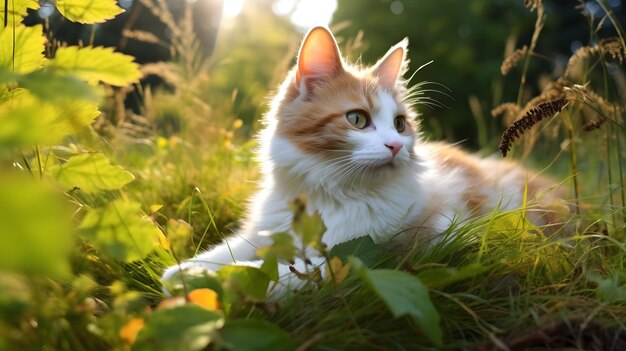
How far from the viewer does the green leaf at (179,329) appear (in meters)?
0.88

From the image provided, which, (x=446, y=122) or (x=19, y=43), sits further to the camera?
(x=446, y=122)

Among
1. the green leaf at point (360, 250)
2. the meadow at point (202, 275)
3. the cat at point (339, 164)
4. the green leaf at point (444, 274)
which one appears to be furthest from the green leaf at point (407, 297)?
the cat at point (339, 164)

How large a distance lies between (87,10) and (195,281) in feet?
2.38

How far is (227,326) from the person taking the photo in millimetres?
1057

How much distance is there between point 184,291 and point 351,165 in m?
0.81

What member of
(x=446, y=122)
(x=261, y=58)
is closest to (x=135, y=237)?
(x=261, y=58)

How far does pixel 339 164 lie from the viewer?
1814 mm

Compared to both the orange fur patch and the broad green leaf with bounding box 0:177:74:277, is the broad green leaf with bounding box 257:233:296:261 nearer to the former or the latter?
the broad green leaf with bounding box 0:177:74:277

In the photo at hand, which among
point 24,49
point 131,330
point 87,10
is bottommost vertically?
point 131,330

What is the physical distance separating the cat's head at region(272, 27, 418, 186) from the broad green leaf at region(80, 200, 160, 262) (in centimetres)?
81

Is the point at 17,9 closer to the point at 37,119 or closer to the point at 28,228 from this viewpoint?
the point at 37,119

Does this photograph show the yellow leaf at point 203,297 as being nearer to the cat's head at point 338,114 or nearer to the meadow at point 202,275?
the meadow at point 202,275

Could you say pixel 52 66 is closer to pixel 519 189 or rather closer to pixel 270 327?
pixel 270 327

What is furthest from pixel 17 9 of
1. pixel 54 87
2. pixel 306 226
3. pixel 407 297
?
pixel 407 297
